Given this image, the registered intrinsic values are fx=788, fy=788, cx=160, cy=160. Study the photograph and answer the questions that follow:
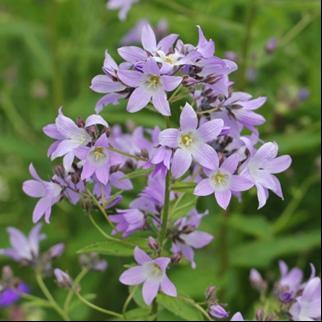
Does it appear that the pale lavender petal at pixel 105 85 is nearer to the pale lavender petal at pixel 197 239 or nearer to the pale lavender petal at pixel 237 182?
the pale lavender petal at pixel 237 182

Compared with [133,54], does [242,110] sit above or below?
below

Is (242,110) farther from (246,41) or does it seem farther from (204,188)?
(246,41)

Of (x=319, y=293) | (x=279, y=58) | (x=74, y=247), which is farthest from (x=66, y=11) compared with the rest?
(x=319, y=293)

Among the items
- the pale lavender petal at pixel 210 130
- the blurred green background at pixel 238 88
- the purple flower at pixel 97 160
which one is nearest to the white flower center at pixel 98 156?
the purple flower at pixel 97 160

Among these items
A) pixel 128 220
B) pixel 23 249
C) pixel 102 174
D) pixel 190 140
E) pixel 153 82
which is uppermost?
pixel 153 82

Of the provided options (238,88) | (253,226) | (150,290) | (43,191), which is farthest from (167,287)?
(238,88)

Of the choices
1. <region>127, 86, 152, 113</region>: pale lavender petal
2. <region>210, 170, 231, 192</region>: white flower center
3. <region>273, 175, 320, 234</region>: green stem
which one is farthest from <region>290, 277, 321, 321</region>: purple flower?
<region>273, 175, 320, 234</region>: green stem

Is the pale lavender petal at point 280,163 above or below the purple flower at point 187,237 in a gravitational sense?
above
